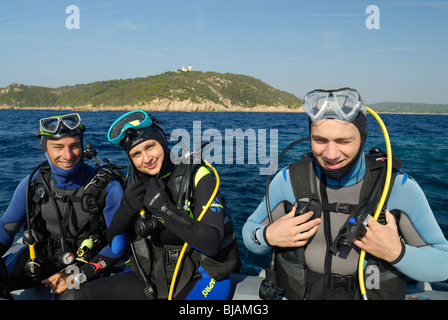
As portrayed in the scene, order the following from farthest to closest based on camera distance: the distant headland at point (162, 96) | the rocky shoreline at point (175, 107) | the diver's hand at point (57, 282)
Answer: the distant headland at point (162, 96) < the rocky shoreline at point (175, 107) < the diver's hand at point (57, 282)

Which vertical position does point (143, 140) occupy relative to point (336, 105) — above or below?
below

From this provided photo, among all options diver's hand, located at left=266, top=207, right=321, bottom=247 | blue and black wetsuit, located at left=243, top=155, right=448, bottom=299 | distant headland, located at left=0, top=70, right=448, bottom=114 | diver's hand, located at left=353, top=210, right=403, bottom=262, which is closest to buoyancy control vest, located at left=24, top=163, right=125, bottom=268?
blue and black wetsuit, located at left=243, top=155, right=448, bottom=299

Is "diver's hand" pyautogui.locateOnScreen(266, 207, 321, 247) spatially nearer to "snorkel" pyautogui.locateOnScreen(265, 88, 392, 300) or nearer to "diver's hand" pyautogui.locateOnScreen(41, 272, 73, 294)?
"snorkel" pyautogui.locateOnScreen(265, 88, 392, 300)

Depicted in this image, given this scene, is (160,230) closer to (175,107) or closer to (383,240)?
(383,240)

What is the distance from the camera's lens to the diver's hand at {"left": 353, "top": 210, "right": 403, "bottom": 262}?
1903 mm

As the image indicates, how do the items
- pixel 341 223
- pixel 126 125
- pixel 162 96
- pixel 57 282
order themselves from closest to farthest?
pixel 341 223 < pixel 126 125 < pixel 57 282 < pixel 162 96

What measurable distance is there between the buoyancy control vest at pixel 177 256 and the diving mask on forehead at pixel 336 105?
4.41 ft

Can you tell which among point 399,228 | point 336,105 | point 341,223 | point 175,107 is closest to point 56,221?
point 341,223

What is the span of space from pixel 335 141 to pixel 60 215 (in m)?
3.52

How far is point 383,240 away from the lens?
190 cm

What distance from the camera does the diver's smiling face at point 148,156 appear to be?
277 centimetres

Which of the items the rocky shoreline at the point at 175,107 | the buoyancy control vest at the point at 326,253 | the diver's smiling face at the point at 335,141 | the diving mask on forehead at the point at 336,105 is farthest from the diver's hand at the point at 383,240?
the rocky shoreline at the point at 175,107

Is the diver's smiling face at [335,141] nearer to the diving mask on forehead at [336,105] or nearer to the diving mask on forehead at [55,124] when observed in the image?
the diving mask on forehead at [336,105]

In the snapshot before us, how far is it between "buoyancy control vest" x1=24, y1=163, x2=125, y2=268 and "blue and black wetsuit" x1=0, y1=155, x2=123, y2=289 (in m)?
0.01
